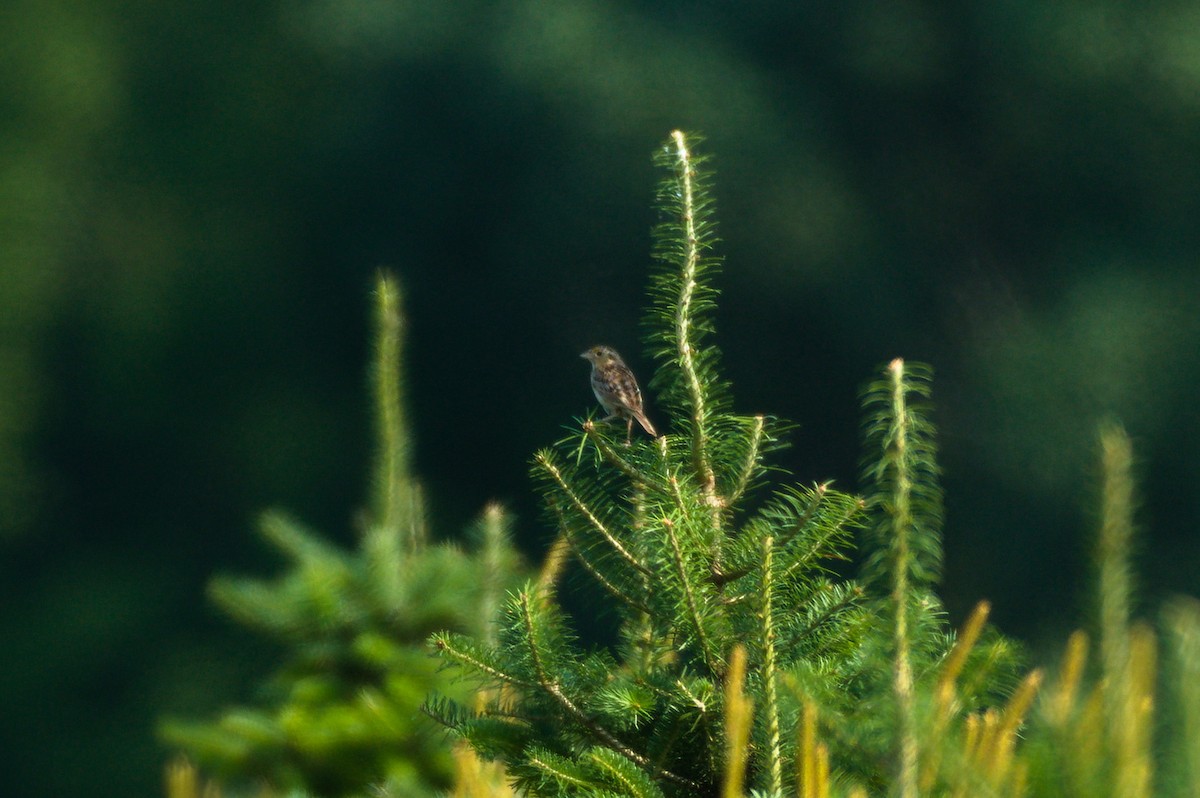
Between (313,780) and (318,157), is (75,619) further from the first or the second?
(313,780)

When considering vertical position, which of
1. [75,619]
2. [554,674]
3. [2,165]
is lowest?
[554,674]

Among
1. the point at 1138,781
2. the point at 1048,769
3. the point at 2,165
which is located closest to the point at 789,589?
the point at 1048,769

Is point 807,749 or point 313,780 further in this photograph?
point 313,780

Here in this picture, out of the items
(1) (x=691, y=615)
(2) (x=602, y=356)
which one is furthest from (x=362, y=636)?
(2) (x=602, y=356)

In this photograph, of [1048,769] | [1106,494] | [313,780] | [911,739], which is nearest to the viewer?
[1106,494]

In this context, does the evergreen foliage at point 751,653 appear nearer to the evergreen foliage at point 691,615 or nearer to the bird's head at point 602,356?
the evergreen foliage at point 691,615

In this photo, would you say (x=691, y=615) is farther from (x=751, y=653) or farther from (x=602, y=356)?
(x=602, y=356)

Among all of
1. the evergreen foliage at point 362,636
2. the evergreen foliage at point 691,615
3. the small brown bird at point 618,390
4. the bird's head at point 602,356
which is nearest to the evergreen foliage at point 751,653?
A: the evergreen foliage at point 691,615
